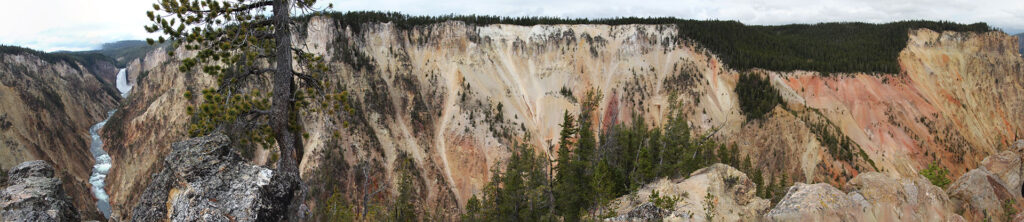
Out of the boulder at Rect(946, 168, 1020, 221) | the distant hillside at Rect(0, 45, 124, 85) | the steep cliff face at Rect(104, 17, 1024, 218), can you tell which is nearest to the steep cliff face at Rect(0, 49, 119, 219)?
the distant hillside at Rect(0, 45, 124, 85)

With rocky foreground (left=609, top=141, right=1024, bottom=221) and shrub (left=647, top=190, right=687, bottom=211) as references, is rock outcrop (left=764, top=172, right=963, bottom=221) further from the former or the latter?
shrub (left=647, top=190, right=687, bottom=211)

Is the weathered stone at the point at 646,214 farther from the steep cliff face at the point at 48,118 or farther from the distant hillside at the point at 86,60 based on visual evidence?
the distant hillside at the point at 86,60

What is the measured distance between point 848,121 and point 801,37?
981 inches

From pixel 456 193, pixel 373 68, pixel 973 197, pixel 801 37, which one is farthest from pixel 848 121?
pixel 373 68

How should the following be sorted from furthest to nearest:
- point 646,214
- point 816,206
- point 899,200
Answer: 1. point 646,214
2. point 899,200
3. point 816,206

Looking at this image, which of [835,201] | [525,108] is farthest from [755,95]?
[835,201]

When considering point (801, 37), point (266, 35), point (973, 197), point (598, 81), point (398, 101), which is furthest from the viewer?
point (801, 37)

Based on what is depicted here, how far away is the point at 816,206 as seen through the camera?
47.0 feet

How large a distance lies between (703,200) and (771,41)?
2268 inches

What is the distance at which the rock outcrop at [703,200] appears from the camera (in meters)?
17.0

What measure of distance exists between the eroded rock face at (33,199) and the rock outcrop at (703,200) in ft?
50.0

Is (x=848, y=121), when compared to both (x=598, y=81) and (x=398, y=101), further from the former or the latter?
(x=398, y=101)

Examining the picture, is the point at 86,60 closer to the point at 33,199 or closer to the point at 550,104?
the point at 550,104

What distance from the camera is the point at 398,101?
50375 millimetres
